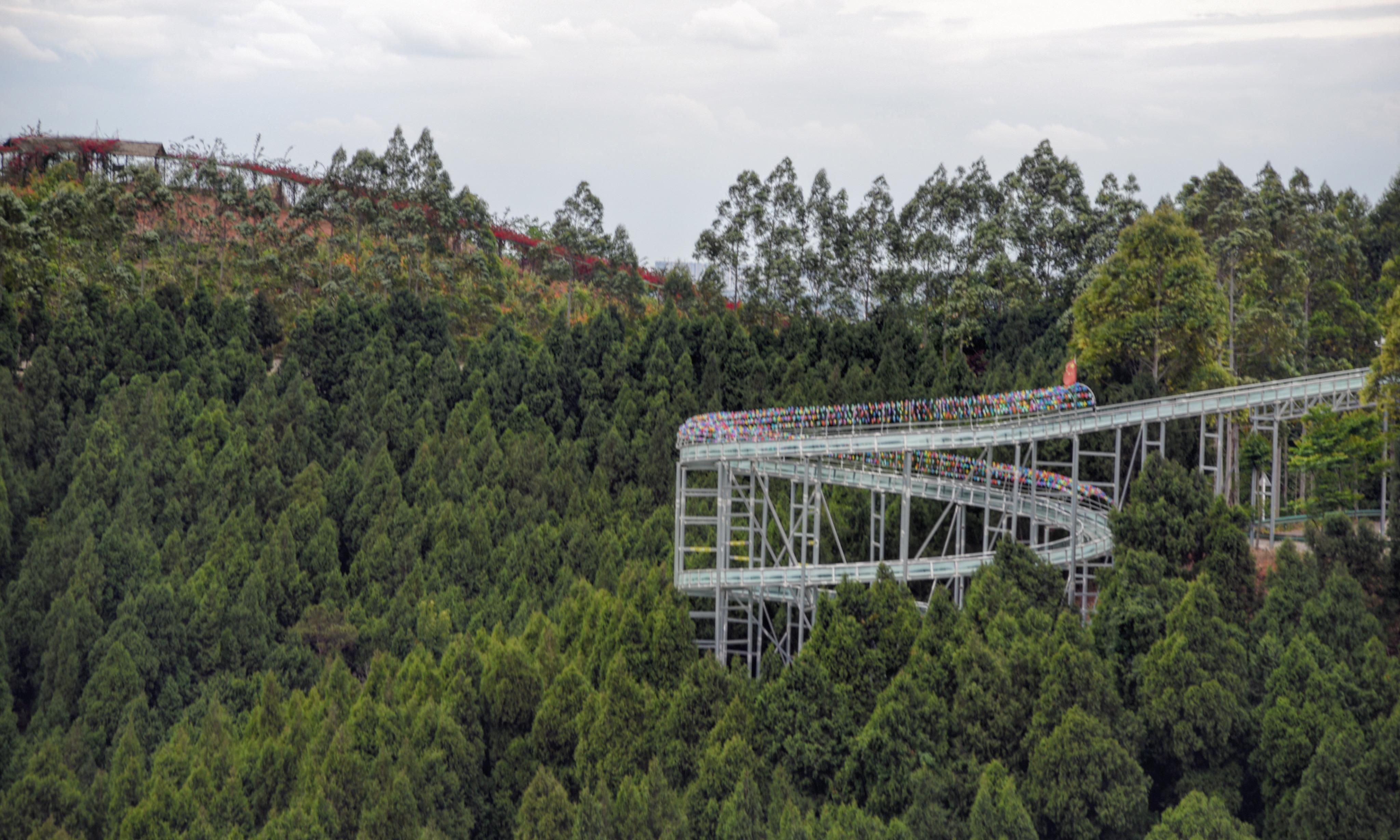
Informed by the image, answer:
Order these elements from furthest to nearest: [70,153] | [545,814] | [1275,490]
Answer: [70,153]
[1275,490]
[545,814]

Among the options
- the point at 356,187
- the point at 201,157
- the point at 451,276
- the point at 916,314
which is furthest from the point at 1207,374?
the point at 201,157

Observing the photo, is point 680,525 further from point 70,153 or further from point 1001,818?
point 70,153

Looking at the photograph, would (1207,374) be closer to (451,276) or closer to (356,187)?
(451,276)

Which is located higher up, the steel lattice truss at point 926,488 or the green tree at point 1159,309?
the green tree at point 1159,309

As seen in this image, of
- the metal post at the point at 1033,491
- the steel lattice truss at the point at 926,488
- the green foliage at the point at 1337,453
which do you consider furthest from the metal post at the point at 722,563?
the green foliage at the point at 1337,453

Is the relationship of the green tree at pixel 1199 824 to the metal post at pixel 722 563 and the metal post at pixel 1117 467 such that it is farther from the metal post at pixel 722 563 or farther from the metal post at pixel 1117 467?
the metal post at pixel 722 563

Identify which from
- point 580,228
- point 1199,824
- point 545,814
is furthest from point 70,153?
point 1199,824
